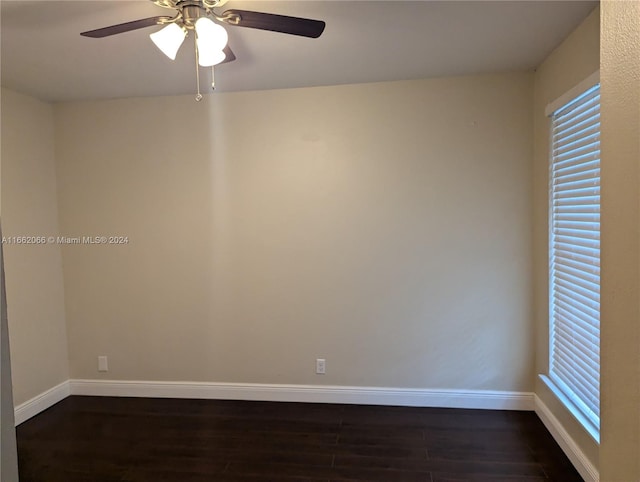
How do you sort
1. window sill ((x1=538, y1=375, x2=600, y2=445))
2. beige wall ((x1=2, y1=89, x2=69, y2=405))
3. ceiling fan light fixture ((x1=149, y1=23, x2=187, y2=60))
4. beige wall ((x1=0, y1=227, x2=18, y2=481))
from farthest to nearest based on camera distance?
beige wall ((x1=2, y1=89, x2=69, y2=405))
window sill ((x1=538, y1=375, x2=600, y2=445))
ceiling fan light fixture ((x1=149, y1=23, x2=187, y2=60))
beige wall ((x1=0, y1=227, x2=18, y2=481))

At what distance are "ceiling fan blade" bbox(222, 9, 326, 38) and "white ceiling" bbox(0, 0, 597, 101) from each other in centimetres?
26

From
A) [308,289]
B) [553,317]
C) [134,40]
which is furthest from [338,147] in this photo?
[553,317]

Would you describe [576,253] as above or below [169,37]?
below

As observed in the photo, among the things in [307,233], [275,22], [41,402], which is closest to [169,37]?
[275,22]

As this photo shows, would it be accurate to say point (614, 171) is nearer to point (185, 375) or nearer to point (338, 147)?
point (338, 147)

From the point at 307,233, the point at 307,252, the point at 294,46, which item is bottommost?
the point at 307,252

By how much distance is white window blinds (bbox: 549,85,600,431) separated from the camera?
214 cm

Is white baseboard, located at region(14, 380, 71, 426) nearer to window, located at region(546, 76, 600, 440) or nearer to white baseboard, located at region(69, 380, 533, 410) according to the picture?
white baseboard, located at region(69, 380, 533, 410)

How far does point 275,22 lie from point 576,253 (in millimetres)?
2004

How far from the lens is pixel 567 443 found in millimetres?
2428

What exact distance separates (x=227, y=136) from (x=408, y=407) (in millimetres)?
2465

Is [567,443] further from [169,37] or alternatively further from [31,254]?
[31,254]

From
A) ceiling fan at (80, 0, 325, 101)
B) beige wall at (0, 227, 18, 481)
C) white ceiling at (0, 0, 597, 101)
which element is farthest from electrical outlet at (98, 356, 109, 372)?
ceiling fan at (80, 0, 325, 101)

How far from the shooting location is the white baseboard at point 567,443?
7.12 ft
